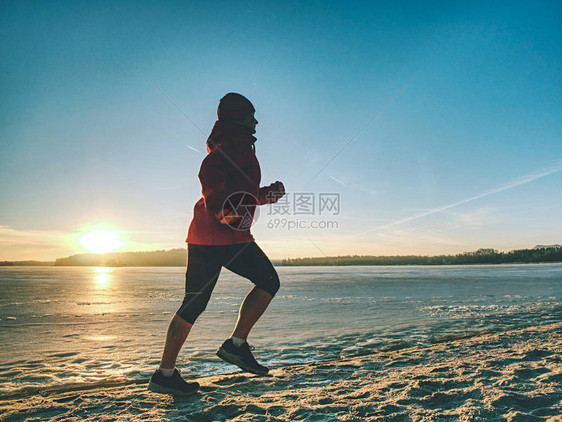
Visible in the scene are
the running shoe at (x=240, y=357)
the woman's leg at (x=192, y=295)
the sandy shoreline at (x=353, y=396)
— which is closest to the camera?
the sandy shoreline at (x=353, y=396)

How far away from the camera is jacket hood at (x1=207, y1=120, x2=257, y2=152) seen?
103 inches

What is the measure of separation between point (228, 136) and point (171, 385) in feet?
5.39

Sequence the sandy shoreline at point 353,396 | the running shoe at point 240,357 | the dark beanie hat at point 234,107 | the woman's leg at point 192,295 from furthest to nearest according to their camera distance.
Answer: the dark beanie hat at point 234,107 → the running shoe at point 240,357 → the woman's leg at point 192,295 → the sandy shoreline at point 353,396

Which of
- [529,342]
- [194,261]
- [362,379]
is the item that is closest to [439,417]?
[362,379]

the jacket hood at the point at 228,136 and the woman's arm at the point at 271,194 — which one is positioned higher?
the jacket hood at the point at 228,136

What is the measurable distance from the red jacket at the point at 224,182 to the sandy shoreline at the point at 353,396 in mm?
984

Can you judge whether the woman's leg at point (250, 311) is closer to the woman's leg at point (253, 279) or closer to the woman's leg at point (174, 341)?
the woman's leg at point (253, 279)

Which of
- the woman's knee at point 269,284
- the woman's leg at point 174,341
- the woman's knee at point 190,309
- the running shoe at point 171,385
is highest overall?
the woman's knee at point 269,284

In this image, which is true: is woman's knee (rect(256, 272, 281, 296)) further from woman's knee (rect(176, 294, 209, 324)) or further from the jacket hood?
the jacket hood

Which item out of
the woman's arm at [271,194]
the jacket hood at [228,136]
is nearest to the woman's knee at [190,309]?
the woman's arm at [271,194]

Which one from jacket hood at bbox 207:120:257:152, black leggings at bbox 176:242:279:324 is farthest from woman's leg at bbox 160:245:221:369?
jacket hood at bbox 207:120:257:152

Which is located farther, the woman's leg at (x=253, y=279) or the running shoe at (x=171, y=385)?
the woman's leg at (x=253, y=279)

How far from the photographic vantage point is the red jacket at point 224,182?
2.45 m

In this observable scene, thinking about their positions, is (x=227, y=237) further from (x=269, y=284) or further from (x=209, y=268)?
(x=269, y=284)
